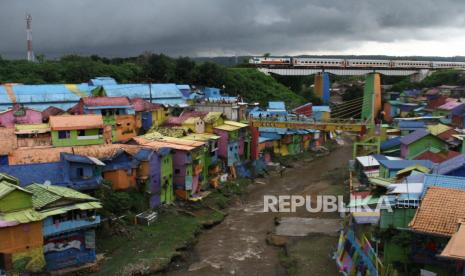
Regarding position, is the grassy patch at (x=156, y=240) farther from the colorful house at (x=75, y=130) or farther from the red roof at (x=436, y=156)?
the red roof at (x=436, y=156)

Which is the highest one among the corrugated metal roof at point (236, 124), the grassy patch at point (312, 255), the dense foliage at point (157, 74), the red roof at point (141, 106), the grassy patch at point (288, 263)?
the dense foliage at point (157, 74)

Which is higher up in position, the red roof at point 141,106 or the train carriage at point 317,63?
the train carriage at point 317,63

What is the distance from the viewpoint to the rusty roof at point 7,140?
23298 millimetres

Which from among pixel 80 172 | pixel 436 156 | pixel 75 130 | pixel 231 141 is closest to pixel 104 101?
pixel 75 130

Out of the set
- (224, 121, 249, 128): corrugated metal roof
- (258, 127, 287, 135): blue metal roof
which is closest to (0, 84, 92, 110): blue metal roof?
(224, 121, 249, 128): corrugated metal roof

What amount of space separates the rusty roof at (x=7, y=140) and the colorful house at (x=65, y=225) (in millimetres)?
4862

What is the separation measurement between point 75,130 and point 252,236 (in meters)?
12.7

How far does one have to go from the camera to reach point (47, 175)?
21.9 m

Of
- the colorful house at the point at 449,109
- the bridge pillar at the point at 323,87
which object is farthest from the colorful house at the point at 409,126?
the bridge pillar at the point at 323,87

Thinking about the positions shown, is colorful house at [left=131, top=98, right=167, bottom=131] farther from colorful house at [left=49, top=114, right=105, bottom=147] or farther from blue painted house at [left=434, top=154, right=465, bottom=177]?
blue painted house at [left=434, top=154, right=465, bottom=177]

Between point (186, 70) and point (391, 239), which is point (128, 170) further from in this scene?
point (186, 70)

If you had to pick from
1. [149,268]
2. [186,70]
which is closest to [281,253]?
[149,268]

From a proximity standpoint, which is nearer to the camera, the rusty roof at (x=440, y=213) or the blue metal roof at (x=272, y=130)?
the rusty roof at (x=440, y=213)

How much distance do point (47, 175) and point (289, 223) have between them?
1327cm
